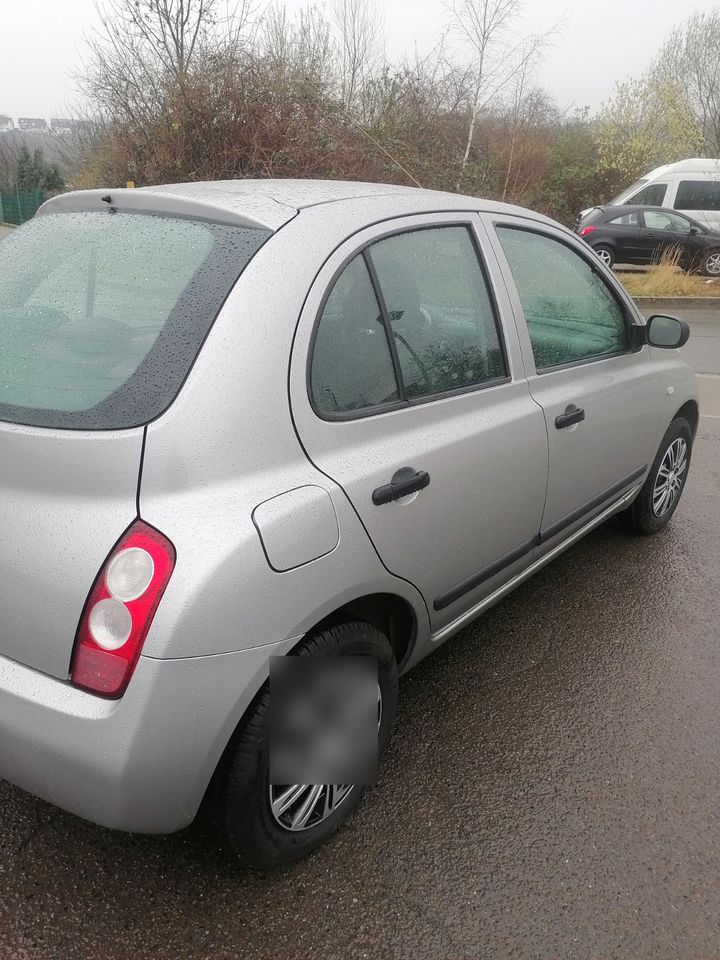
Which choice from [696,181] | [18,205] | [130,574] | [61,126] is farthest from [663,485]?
[18,205]

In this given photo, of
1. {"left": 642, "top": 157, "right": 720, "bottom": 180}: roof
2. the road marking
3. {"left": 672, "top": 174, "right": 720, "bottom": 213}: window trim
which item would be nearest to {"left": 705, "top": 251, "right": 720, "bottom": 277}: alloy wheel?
Answer: {"left": 672, "top": 174, "right": 720, "bottom": 213}: window trim

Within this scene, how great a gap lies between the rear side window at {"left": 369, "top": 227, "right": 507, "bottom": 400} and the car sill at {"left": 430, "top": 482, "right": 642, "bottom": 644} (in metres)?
0.76

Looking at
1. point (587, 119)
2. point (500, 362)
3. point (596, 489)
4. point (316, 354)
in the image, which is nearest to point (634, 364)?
point (596, 489)

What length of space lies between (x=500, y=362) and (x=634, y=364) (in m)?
1.15

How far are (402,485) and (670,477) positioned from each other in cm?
254

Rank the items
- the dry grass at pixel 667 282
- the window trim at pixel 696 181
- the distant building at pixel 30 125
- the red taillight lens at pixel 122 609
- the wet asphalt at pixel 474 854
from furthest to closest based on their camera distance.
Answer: the distant building at pixel 30 125 < the window trim at pixel 696 181 < the dry grass at pixel 667 282 < the wet asphalt at pixel 474 854 < the red taillight lens at pixel 122 609

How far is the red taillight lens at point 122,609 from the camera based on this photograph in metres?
1.55

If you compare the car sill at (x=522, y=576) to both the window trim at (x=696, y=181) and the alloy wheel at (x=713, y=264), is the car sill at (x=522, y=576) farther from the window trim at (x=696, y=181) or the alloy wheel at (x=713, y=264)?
the window trim at (x=696, y=181)

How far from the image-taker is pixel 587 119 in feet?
95.9

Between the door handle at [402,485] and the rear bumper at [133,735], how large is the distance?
0.49 metres

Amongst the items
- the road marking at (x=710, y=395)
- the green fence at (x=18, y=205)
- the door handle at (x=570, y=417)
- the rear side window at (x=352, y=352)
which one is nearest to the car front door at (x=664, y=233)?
the road marking at (x=710, y=395)

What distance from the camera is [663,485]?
4066mm

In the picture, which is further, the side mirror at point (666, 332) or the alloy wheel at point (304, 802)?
the side mirror at point (666, 332)

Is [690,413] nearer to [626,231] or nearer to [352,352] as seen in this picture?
[352,352]
